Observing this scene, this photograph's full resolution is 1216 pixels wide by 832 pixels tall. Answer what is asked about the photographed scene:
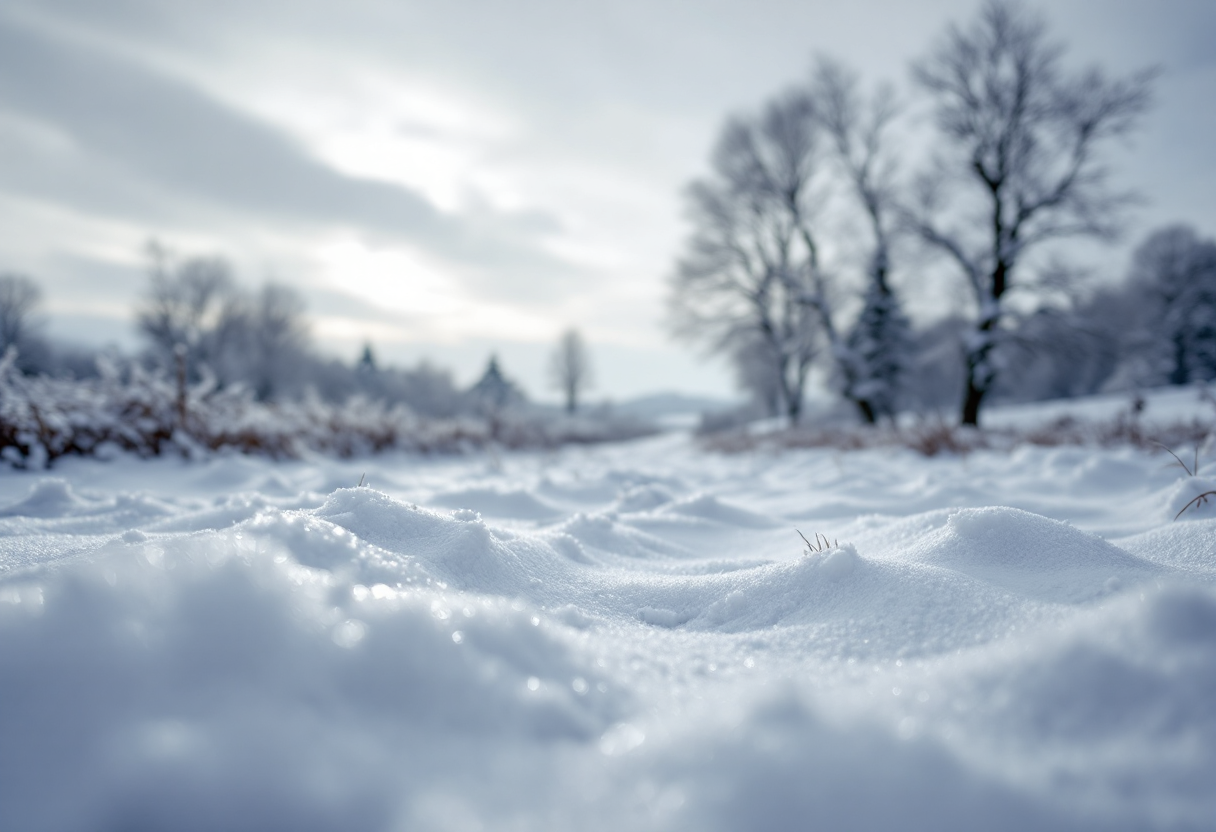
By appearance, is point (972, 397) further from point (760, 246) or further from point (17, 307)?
point (17, 307)

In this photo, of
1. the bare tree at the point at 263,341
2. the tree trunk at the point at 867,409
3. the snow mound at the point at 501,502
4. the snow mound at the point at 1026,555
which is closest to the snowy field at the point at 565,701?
the snow mound at the point at 1026,555

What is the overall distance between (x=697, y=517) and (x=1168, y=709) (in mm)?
1764

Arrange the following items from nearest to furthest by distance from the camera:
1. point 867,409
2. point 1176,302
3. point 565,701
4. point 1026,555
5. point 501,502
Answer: point 565,701, point 1026,555, point 501,502, point 867,409, point 1176,302

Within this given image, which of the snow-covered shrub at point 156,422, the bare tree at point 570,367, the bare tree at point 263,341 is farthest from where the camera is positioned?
the bare tree at point 570,367

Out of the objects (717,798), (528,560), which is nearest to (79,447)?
(528,560)

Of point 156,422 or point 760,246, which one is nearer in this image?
point 156,422

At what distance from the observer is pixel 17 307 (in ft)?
89.1

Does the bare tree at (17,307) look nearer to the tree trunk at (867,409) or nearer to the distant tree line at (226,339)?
the distant tree line at (226,339)

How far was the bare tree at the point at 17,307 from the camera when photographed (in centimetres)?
2609

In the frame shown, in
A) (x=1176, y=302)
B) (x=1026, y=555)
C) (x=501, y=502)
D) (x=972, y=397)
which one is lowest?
(x=501, y=502)

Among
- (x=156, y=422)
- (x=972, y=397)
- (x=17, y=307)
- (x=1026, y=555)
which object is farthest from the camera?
(x=17, y=307)

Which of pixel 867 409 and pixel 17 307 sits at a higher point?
pixel 17 307

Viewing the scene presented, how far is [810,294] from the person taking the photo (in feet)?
42.6

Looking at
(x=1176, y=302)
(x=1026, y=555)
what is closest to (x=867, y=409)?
(x=1026, y=555)
